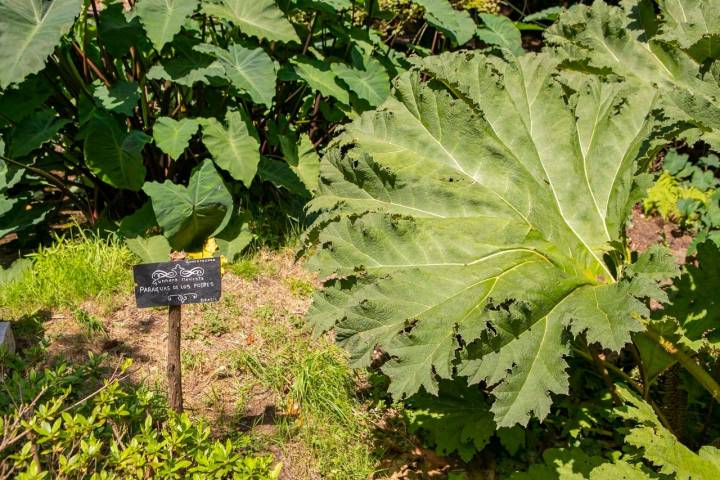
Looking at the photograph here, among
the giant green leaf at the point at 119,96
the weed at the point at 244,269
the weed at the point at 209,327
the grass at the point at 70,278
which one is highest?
the giant green leaf at the point at 119,96

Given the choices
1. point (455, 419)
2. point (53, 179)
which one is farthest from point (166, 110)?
point (455, 419)

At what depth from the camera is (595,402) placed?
3217 mm

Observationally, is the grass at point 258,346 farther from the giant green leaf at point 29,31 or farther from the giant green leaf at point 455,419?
the giant green leaf at point 29,31

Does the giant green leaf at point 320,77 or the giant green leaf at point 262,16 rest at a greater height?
the giant green leaf at point 262,16

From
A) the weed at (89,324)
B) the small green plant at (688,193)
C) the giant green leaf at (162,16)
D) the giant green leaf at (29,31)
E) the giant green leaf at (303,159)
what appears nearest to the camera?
the giant green leaf at (29,31)

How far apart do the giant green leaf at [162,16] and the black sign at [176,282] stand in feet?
4.89

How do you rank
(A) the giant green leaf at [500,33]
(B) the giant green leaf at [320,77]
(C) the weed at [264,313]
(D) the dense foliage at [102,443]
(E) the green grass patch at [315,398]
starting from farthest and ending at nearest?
(A) the giant green leaf at [500,33]
(B) the giant green leaf at [320,77]
(C) the weed at [264,313]
(E) the green grass patch at [315,398]
(D) the dense foliage at [102,443]

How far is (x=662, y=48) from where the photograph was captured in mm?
3020

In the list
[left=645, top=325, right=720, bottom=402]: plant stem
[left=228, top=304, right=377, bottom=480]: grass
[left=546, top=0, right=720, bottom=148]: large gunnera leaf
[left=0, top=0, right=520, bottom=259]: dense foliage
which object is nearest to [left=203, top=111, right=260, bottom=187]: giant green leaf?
Result: [left=0, top=0, right=520, bottom=259]: dense foliage

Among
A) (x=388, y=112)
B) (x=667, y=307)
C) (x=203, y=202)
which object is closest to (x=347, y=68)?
(x=203, y=202)

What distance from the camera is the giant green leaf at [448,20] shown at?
15.5ft

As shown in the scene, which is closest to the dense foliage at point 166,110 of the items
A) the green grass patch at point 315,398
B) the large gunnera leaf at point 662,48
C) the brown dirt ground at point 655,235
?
the green grass patch at point 315,398

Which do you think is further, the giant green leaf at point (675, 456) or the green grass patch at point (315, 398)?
the green grass patch at point (315, 398)

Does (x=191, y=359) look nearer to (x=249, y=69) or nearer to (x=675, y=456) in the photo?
(x=249, y=69)
